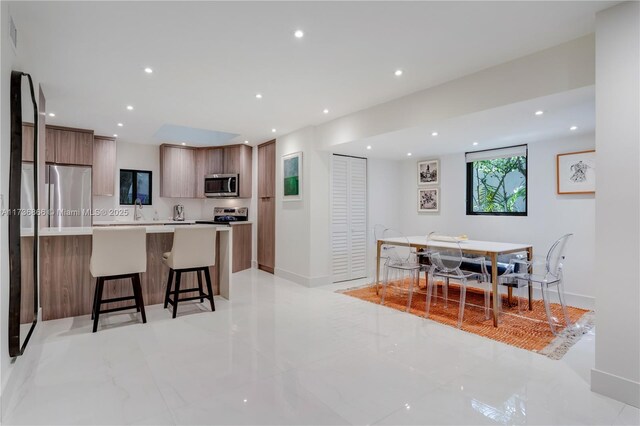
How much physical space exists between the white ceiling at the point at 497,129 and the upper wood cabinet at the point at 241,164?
7.34 ft

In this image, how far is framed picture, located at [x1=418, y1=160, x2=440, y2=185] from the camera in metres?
5.75

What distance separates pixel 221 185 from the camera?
6691mm

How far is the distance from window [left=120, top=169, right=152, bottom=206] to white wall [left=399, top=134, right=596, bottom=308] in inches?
223

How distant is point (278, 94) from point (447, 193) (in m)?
3.40

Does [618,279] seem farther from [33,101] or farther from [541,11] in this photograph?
[33,101]

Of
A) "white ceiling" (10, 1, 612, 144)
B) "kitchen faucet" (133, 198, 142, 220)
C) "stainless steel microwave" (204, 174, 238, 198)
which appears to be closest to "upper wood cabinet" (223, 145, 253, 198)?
"stainless steel microwave" (204, 174, 238, 198)

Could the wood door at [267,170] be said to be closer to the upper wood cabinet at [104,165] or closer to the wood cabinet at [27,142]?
the upper wood cabinet at [104,165]

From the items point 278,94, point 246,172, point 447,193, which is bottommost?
point 447,193

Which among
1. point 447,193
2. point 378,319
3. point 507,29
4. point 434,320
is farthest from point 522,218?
point 507,29

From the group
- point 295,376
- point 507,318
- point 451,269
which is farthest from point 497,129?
point 295,376

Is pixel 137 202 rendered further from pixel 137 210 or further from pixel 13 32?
pixel 13 32

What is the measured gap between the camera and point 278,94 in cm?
380

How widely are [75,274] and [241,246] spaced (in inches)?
121

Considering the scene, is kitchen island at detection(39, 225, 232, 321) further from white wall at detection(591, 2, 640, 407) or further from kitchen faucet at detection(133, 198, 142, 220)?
white wall at detection(591, 2, 640, 407)
